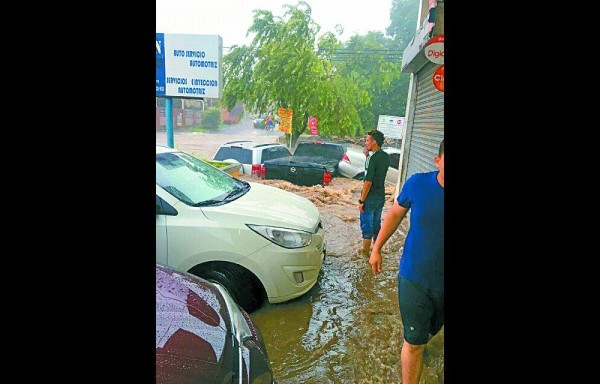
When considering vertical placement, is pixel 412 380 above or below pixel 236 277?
below

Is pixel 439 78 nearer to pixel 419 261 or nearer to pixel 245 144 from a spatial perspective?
pixel 419 261

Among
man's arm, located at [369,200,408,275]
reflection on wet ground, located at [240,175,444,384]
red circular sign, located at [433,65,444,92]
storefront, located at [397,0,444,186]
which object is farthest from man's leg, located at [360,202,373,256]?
red circular sign, located at [433,65,444,92]

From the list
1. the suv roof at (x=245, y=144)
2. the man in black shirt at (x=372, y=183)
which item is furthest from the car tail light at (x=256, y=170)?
the man in black shirt at (x=372, y=183)

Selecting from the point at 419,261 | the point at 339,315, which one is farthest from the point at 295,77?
the point at 339,315

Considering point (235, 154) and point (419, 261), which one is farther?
point (235, 154)

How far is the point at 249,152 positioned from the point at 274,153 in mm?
137

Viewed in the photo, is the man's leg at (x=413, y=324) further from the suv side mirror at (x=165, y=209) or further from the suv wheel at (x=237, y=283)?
the suv side mirror at (x=165, y=209)

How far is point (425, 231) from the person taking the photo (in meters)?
1.32

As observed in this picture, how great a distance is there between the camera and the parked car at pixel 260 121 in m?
2.03
